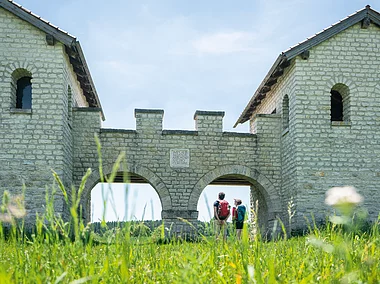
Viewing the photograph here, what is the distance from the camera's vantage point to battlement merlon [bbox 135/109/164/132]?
14367mm

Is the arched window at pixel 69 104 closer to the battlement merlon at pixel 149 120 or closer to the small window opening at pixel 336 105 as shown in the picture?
the battlement merlon at pixel 149 120

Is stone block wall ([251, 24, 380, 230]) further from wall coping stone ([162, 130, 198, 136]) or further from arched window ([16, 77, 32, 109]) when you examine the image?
arched window ([16, 77, 32, 109])

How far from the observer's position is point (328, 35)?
13438 mm

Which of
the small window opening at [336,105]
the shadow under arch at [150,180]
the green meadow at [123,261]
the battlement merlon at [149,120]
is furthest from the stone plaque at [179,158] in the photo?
the green meadow at [123,261]

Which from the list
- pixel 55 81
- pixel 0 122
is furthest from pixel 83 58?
pixel 0 122

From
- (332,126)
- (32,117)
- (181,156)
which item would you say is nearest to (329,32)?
(332,126)

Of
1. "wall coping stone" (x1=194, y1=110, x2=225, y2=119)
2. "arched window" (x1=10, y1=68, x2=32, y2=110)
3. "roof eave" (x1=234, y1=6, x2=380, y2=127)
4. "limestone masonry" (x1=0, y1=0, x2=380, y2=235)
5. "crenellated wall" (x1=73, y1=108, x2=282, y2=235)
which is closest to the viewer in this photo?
"limestone masonry" (x1=0, y1=0, x2=380, y2=235)

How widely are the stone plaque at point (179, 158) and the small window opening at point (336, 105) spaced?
4.74 meters

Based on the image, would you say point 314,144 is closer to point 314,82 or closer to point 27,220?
point 314,82

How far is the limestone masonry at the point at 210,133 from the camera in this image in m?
12.6

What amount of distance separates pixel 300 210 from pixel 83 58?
7.07m

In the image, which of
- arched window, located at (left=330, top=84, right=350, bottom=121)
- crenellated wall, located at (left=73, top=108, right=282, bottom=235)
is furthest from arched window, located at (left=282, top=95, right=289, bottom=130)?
arched window, located at (left=330, top=84, right=350, bottom=121)

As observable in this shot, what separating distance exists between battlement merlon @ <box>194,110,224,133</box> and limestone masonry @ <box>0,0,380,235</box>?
3 cm

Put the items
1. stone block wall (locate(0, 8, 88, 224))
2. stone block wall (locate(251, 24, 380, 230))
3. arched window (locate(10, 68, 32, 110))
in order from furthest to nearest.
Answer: arched window (locate(10, 68, 32, 110)), stone block wall (locate(251, 24, 380, 230)), stone block wall (locate(0, 8, 88, 224))
